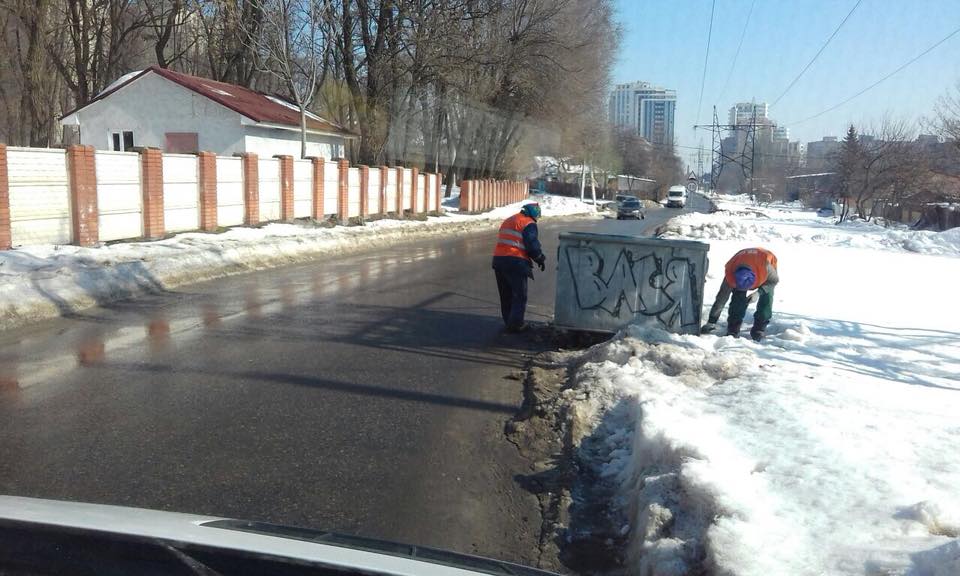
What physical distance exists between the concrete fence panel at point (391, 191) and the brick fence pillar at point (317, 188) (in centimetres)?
632

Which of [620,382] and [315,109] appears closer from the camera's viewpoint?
[620,382]

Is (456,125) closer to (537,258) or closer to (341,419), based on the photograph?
(537,258)

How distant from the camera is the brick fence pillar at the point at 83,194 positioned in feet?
52.8

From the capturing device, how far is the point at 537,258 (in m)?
10.4

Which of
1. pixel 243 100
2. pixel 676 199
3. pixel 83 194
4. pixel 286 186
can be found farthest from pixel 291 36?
A: pixel 676 199

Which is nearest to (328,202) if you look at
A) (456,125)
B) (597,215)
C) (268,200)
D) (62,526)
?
(268,200)

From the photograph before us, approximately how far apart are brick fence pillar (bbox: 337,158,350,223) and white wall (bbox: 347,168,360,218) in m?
0.31

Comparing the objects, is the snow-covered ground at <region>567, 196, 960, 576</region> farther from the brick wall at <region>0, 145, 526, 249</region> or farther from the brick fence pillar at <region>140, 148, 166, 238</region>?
the brick fence pillar at <region>140, 148, 166, 238</region>

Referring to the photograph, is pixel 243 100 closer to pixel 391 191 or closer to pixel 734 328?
pixel 391 191

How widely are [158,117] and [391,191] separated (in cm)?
979

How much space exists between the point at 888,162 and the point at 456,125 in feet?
88.4

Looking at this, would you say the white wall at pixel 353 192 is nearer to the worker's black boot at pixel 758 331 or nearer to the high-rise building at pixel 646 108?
the worker's black boot at pixel 758 331

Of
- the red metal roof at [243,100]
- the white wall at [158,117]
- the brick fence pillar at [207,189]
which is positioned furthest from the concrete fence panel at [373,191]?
the brick fence pillar at [207,189]

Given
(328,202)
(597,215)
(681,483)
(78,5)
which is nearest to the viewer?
(681,483)
